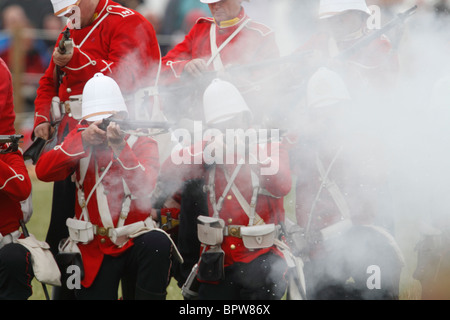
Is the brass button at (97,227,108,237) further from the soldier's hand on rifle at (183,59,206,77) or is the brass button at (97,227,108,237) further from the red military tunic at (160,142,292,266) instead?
the soldier's hand on rifle at (183,59,206,77)

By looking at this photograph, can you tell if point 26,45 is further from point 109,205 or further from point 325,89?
point 325,89

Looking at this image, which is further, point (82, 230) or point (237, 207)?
point (82, 230)

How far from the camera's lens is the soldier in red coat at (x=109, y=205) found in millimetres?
4297

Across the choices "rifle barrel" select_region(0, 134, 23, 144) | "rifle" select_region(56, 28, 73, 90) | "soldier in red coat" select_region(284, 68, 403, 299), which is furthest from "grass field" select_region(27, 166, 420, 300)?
"rifle" select_region(56, 28, 73, 90)

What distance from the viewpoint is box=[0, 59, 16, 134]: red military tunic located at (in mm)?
4582

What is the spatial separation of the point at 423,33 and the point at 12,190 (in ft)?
8.64

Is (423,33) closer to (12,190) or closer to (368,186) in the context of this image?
(368,186)

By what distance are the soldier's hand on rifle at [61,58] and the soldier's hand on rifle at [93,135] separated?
55cm

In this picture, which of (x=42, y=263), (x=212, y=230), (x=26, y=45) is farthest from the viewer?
(x=26, y=45)

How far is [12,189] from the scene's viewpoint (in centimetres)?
431

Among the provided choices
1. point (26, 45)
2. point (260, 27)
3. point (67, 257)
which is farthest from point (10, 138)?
point (26, 45)

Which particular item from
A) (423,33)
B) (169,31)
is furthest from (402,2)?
(169,31)

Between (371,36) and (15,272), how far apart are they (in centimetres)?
242

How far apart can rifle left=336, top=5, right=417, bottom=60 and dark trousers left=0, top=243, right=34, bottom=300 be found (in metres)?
2.13
